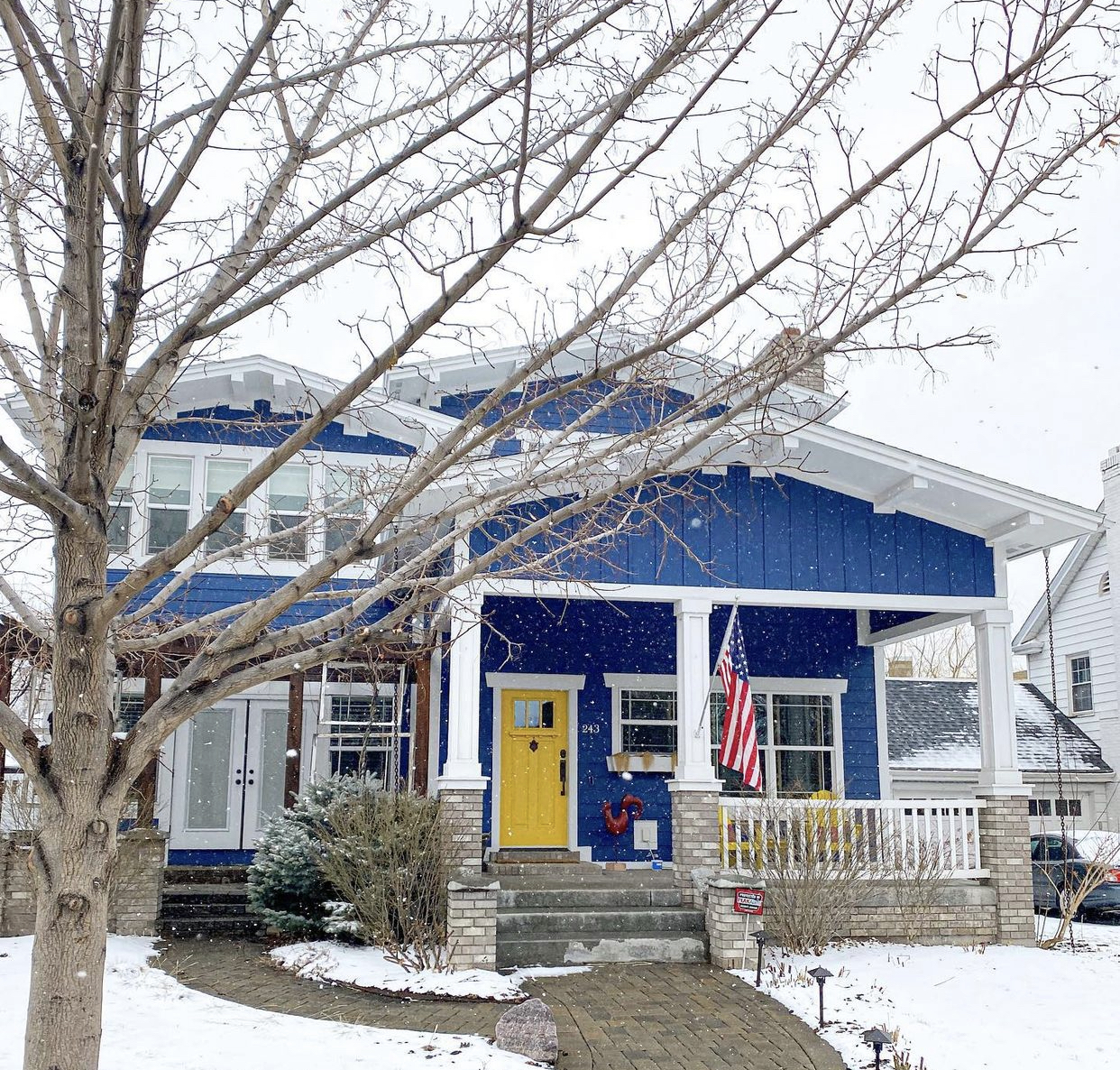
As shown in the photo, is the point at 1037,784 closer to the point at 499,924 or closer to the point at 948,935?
the point at 948,935

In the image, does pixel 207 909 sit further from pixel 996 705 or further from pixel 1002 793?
pixel 996 705

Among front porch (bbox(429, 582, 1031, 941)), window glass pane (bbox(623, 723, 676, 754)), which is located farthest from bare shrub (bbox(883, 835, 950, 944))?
window glass pane (bbox(623, 723, 676, 754))

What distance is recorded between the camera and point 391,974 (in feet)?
29.5

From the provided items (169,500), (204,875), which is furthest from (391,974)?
(169,500)

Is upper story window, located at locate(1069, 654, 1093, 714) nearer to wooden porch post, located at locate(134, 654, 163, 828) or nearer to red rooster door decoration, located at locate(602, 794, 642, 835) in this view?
red rooster door decoration, located at locate(602, 794, 642, 835)

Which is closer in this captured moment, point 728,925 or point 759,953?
point 759,953

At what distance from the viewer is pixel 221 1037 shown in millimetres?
7043

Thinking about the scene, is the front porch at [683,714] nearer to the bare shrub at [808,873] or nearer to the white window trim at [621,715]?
the white window trim at [621,715]

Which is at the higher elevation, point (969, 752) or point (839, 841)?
point (969, 752)

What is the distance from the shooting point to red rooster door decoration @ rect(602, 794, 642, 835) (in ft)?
45.8

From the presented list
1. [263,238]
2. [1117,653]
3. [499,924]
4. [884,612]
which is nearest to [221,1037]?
[499,924]

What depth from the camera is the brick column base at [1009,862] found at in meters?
11.5

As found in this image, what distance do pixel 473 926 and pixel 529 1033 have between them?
253 centimetres

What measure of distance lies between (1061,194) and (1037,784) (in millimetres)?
18923
